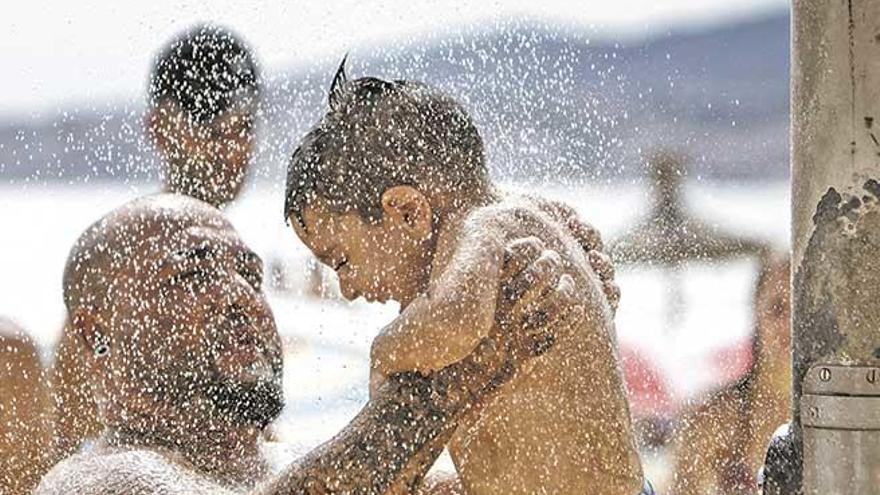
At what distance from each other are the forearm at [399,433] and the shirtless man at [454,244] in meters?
0.19

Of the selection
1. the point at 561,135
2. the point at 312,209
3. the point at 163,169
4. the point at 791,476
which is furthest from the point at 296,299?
the point at 791,476

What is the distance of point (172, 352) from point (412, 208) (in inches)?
31.3

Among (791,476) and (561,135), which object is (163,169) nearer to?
(561,135)

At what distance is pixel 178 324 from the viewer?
3641mm

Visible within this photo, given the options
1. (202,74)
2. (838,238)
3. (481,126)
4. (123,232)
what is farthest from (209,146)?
(838,238)

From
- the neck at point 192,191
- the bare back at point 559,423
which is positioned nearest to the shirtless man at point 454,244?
the bare back at point 559,423

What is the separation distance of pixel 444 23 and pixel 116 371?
7.52 feet

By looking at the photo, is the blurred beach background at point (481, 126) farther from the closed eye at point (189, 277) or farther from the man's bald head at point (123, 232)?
the closed eye at point (189, 277)

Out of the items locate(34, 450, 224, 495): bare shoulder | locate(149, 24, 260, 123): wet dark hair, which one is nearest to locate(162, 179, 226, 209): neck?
locate(149, 24, 260, 123): wet dark hair

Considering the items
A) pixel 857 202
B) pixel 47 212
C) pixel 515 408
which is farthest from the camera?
pixel 47 212

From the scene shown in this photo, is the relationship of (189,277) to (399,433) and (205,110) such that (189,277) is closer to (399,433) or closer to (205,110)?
(399,433)

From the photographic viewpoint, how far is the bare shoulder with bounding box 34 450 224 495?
344 centimetres

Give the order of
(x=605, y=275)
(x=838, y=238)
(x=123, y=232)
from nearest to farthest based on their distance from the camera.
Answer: (x=838, y=238) → (x=605, y=275) → (x=123, y=232)

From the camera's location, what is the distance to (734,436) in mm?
5375
